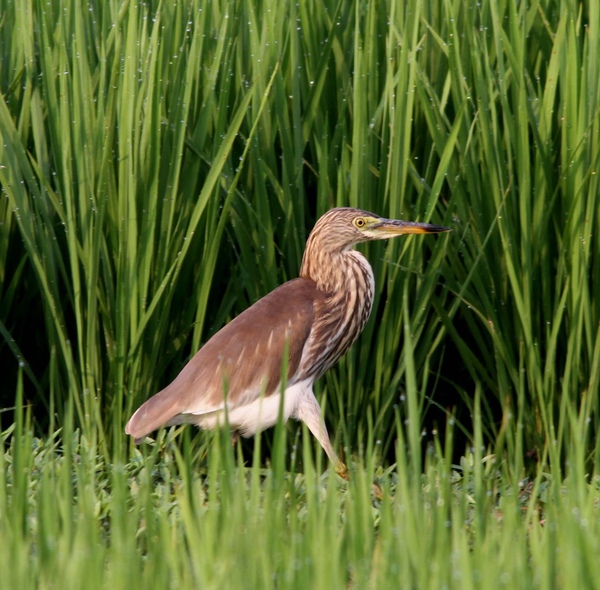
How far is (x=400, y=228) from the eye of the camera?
3910mm

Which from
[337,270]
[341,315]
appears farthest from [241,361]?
[337,270]

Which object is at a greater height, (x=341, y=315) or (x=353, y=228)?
(x=353, y=228)

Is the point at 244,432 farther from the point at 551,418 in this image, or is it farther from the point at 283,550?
the point at 283,550

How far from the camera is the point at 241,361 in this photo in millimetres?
3857

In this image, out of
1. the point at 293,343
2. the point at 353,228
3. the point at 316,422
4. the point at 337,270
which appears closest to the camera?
the point at 316,422

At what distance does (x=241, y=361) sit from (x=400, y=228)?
0.69 metres

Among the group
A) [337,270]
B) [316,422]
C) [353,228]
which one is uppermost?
[353,228]

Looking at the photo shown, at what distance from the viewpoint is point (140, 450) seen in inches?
157

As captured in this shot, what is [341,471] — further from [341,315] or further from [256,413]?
[341,315]

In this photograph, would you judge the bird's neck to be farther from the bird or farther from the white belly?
the white belly

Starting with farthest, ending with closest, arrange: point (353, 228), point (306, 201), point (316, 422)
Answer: point (306, 201) < point (353, 228) < point (316, 422)

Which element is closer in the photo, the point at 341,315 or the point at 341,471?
the point at 341,471

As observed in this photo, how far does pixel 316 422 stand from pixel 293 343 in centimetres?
29

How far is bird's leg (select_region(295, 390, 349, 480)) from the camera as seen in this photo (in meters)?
3.76
